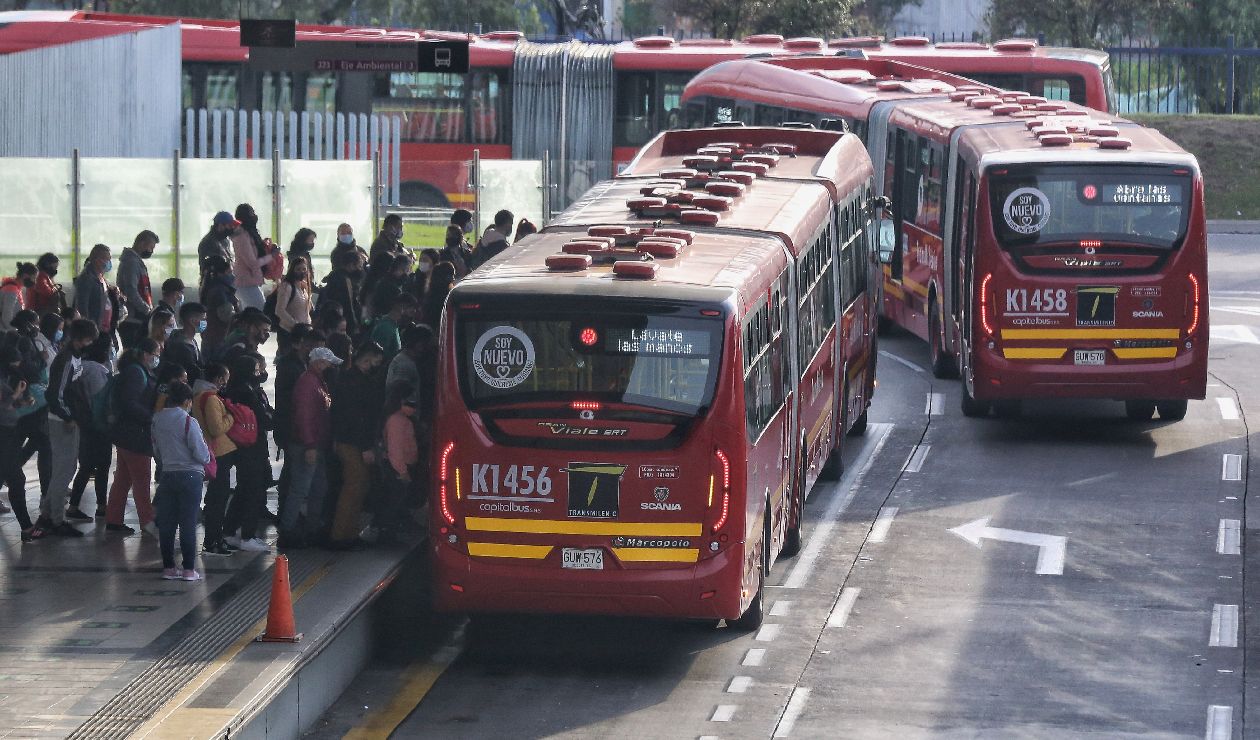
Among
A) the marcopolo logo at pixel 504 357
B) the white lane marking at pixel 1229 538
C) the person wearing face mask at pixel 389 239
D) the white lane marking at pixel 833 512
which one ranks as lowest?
the white lane marking at pixel 833 512

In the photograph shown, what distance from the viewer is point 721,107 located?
3544cm

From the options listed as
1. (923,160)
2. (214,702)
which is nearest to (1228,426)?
(923,160)

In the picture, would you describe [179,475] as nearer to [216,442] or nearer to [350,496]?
Result: [216,442]

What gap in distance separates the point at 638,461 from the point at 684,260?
163 cm

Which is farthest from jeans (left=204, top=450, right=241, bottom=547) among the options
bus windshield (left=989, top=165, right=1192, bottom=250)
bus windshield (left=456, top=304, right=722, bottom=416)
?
bus windshield (left=989, top=165, right=1192, bottom=250)

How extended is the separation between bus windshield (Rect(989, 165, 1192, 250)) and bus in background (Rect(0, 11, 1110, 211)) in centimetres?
1851

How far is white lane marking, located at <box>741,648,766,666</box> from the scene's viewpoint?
13.9 meters

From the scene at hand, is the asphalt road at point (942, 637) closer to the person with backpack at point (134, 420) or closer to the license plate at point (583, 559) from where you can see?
the license plate at point (583, 559)

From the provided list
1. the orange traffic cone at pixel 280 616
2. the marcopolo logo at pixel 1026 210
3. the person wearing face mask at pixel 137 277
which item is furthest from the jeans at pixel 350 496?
the marcopolo logo at pixel 1026 210

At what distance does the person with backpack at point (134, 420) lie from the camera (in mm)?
15367

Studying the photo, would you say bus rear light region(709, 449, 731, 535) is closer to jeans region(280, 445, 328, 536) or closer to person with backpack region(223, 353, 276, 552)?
jeans region(280, 445, 328, 536)

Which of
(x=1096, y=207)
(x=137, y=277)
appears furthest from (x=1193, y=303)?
(x=137, y=277)

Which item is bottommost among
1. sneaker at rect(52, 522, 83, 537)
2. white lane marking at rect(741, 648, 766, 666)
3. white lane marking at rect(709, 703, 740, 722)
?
white lane marking at rect(741, 648, 766, 666)

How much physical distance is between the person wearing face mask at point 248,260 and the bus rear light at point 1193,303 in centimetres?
939
